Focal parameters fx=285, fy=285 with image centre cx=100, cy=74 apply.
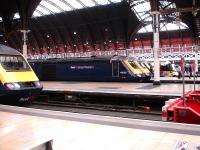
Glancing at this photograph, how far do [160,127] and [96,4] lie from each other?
36271 mm

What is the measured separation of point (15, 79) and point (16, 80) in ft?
0.19

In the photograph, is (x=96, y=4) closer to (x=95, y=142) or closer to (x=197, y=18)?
(x=197, y=18)

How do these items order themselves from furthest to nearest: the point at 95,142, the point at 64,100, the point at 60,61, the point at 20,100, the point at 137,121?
the point at 60,61 < the point at 64,100 < the point at 20,100 < the point at 137,121 < the point at 95,142

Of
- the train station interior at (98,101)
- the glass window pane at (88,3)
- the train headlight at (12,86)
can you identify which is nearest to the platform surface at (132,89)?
the train station interior at (98,101)

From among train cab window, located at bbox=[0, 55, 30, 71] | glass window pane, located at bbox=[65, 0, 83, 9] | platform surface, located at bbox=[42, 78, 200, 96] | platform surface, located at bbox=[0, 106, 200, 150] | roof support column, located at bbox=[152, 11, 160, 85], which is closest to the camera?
platform surface, located at bbox=[0, 106, 200, 150]

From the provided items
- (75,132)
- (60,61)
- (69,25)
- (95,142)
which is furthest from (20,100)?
(69,25)

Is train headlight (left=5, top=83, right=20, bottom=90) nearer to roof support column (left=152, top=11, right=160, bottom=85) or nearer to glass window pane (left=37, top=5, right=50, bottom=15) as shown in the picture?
roof support column (left=152, top=11, right=160, bottom=85)

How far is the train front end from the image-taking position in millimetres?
11453

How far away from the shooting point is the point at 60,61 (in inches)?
904

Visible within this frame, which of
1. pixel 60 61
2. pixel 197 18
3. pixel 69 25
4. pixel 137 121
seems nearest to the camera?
pixel 137 121

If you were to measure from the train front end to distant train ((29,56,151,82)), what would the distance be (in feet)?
26.4

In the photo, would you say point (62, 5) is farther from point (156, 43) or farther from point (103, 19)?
point (156, 43)

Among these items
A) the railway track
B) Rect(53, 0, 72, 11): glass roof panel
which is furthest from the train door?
Rect(53, 0, 72, 11): glass roof panel

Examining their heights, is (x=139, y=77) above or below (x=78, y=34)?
below
